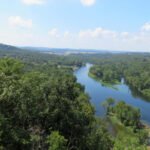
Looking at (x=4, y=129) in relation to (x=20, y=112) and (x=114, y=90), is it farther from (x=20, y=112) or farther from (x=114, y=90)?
(x=114, y=90)

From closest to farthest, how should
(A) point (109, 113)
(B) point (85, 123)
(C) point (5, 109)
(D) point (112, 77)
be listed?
1. (C) point (5, 109)
2. (B) point (85, 123)
3. (A) point (109, 113)
4. (D) point (112, 77)

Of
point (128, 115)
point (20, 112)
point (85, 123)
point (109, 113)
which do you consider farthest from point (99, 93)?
point (20, 112)

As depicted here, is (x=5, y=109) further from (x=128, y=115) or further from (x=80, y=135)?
(x=128, y=115)

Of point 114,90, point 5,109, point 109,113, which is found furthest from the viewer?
point 114,90

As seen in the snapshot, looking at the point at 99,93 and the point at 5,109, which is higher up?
the point at 5,109

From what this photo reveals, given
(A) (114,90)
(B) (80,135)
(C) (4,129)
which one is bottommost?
(A) (114,90)

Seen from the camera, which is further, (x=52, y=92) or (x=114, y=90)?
(x=114, y=90)

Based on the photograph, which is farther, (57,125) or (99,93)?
(99,93)

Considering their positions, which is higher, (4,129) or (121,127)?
(4,129)

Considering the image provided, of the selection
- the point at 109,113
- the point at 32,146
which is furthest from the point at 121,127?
the point at 32,146
